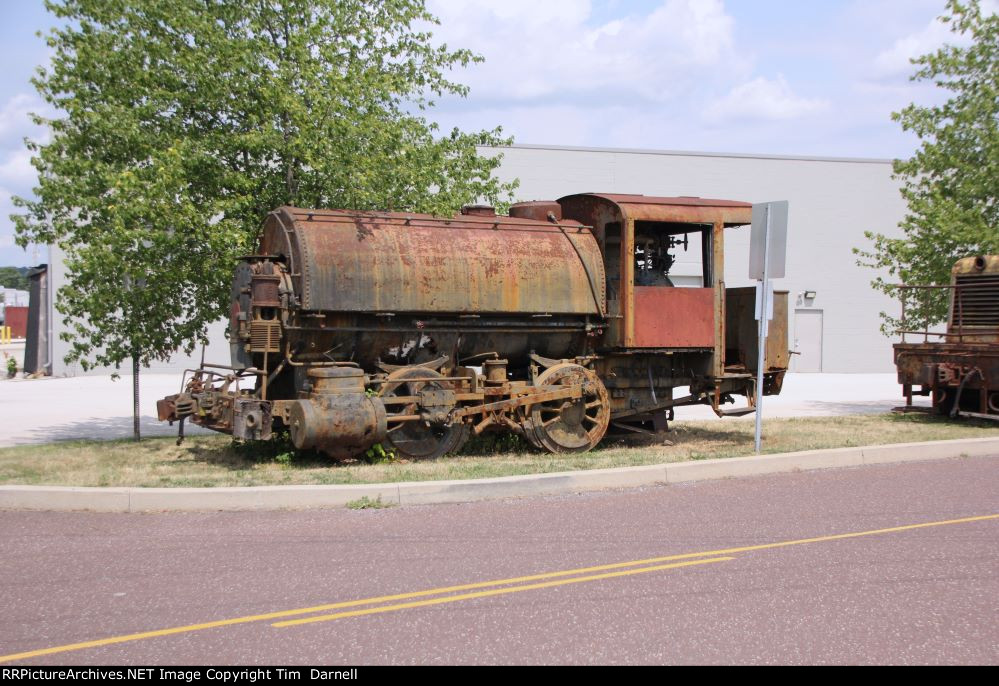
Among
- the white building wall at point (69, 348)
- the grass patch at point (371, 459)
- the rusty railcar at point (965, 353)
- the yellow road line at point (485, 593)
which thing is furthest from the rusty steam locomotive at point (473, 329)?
the white building wall at point (69, 348)

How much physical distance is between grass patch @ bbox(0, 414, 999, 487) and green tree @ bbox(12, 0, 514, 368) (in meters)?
1.91

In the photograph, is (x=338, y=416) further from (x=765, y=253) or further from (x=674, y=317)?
(x=765, y=253)

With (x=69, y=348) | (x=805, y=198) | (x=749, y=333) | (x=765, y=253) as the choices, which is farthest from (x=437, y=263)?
(x=805, y=198)

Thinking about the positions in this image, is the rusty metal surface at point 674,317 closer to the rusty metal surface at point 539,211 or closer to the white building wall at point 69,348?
the rusty metal surface at point 539,211

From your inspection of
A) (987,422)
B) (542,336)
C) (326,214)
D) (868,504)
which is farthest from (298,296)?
(987,422)

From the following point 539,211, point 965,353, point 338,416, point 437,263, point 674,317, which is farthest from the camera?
point 965,353

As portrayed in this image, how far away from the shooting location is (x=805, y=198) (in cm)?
3406

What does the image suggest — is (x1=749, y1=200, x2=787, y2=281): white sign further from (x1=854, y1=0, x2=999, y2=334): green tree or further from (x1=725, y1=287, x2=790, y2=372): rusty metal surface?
(x1=854, y1=0, x2=999, y2=334): green tree

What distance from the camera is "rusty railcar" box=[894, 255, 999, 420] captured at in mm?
14914

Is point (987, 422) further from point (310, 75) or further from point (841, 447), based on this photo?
point (310, 75)

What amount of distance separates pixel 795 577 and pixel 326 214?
7.07 meters

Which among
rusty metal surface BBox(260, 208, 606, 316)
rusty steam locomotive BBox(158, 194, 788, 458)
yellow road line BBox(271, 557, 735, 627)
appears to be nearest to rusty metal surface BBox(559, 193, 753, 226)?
rusty steam locomotive BBox(158, 194, 788, 458)

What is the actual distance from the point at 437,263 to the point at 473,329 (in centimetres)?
95

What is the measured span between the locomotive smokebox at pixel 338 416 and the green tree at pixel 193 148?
2804 millimetres
